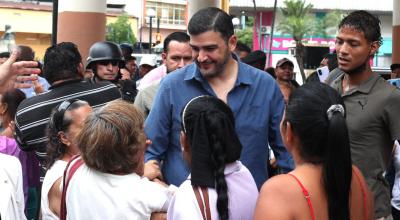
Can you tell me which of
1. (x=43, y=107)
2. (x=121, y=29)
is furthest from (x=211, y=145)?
(x=121, y=29)

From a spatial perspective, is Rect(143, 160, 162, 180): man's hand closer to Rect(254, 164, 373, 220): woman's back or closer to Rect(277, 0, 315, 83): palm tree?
Rect(254, 164, 373, 220): woman's back

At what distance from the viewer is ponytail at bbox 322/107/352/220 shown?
286 centimetres

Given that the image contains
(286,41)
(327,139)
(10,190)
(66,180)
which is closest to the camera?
(327,139)

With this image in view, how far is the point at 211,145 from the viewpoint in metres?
3.09

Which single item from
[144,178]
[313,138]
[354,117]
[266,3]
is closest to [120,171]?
[144,178]

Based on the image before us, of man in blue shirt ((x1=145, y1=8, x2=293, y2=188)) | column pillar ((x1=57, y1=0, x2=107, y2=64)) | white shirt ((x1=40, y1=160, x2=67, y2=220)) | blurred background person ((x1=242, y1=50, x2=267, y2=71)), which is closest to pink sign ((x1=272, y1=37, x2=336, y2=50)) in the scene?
column pillar ((x1=57, y1=0, x2=107, y2=64))

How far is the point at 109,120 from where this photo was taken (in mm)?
3293

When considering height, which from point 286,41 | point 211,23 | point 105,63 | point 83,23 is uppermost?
point 286,41

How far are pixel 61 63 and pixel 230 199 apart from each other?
2.52m

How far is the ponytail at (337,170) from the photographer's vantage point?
9.38 ft

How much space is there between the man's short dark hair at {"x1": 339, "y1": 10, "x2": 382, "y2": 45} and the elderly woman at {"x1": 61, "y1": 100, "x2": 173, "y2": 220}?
5.92ft

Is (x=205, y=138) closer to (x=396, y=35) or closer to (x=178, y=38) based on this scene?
(x=178, y=38)

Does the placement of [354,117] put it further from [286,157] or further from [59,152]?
[59,152]

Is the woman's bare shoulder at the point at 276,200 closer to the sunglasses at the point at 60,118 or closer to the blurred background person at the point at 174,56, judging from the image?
the sunglasses at the point at 60,118
